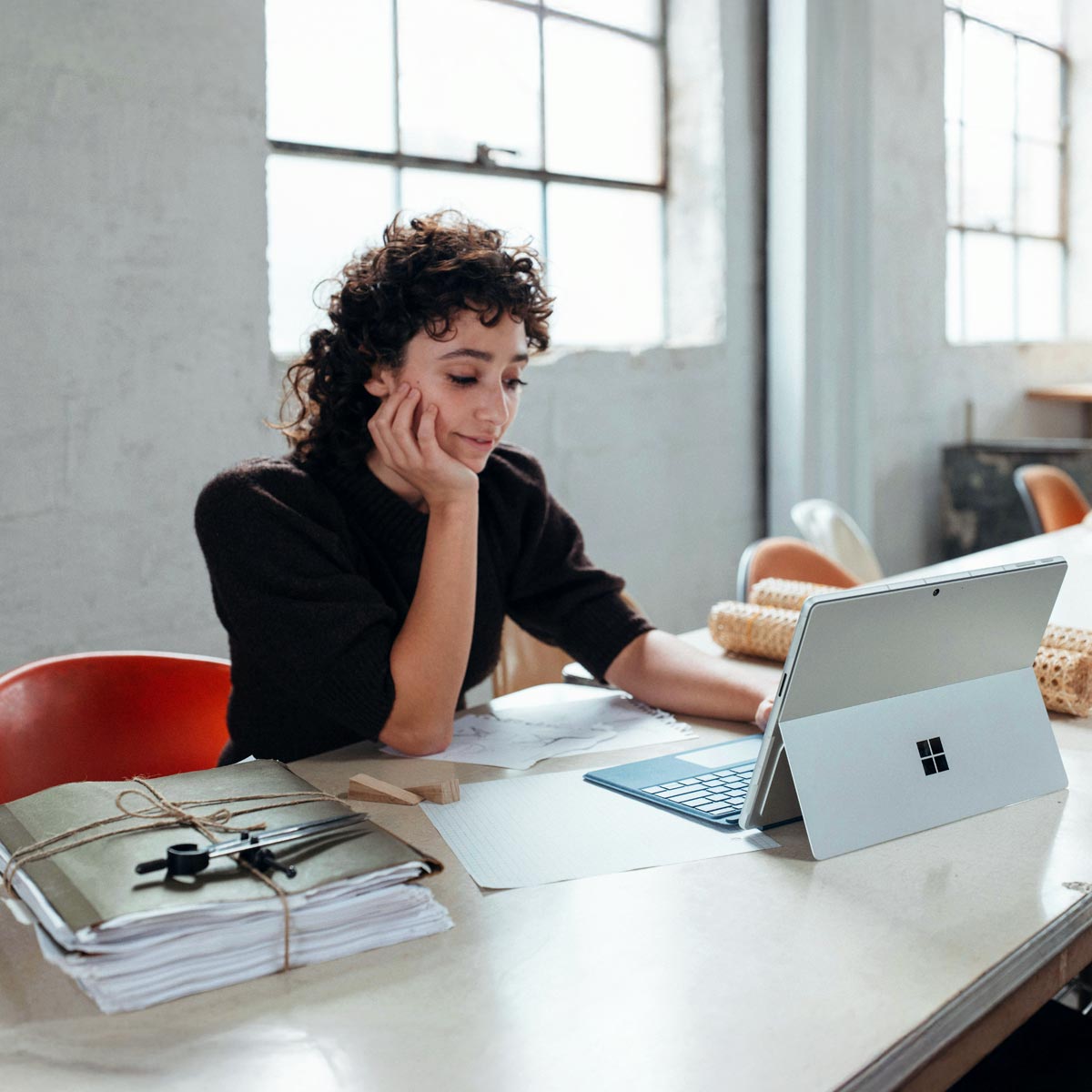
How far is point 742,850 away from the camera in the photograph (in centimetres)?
103

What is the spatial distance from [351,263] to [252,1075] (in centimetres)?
111

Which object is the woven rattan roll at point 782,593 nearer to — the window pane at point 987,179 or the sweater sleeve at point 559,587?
the sweater sleeve at point 559,587

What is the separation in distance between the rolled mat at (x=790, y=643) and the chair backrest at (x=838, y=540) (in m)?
1.01

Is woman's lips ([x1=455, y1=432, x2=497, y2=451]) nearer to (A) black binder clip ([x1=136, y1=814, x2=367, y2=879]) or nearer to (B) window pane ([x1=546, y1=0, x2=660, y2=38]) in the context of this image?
(A) black binder clip ([x1=136, y1=814, x2=367, y2=879])

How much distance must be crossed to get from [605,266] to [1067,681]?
247 cm

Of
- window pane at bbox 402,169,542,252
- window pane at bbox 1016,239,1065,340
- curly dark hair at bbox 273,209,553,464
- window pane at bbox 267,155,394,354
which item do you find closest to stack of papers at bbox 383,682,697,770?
curly dark hair at bbox 273,209,553,464

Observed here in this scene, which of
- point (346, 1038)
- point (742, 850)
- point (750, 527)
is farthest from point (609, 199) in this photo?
point (346, 1038)

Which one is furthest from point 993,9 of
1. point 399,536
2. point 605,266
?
point 399,536

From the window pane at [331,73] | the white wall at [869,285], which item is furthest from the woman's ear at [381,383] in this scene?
the white wall at [869,285]

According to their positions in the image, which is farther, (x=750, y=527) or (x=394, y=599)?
(x=750, y=527)

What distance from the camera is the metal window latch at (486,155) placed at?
326 centimetres

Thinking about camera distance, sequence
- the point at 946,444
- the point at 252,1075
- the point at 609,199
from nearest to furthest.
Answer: the point at 252,1075
the point at 609,199
the point at 946,444

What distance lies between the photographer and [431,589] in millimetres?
1421

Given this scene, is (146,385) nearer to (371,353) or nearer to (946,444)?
(371,353)
